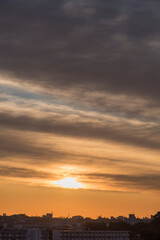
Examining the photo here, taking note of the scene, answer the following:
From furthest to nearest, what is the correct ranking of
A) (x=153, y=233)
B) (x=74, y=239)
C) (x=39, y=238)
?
(x=153, y=233) < (x=74, y=239) < (x=39, y=238)

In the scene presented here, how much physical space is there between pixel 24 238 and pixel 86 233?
29.6 m

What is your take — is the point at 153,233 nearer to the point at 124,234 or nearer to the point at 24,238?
the point at 124,234

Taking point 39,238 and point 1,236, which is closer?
point 1,236

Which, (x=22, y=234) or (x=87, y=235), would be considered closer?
(x=22, y=234)

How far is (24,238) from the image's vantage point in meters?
130

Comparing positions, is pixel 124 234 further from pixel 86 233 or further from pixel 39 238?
pixel 39 238

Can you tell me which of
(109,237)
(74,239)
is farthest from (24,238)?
(109,237)

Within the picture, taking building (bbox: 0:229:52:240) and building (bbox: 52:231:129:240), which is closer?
building (bbox: 0:229:52:240)

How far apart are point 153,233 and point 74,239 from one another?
56895 millimetres

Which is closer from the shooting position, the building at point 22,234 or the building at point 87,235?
the building at point 22,234

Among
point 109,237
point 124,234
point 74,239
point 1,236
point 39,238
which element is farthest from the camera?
point 124,234

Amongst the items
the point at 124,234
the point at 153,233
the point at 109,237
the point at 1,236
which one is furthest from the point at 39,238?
the point at 153,233

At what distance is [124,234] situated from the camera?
178 meters

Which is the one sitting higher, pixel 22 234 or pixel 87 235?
pixel 87 235
